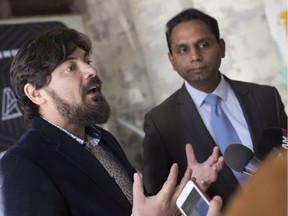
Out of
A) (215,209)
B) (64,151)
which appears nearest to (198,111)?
(64,151)

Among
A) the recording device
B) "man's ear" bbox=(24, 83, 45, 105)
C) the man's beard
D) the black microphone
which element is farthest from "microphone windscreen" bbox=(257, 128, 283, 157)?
"man's ear" bbox=(24, 83, 45, 105)

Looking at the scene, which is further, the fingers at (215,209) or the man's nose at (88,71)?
the man's nose at (88,71)

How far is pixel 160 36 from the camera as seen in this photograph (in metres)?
3.32

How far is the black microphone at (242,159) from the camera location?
3.13 ft

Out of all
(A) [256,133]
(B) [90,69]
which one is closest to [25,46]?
(B) [90,69]

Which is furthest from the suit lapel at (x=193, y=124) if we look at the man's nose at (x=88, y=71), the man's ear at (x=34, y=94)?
the man's ear at (x=34, y=94)

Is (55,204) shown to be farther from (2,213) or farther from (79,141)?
(79,141)

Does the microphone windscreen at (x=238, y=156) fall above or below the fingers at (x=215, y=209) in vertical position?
below

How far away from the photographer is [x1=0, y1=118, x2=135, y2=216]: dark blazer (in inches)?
40.8

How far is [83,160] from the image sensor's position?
1.22 metres

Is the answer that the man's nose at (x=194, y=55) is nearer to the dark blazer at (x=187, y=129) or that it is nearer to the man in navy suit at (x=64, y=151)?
the dark blazer at (x=187, y=129)

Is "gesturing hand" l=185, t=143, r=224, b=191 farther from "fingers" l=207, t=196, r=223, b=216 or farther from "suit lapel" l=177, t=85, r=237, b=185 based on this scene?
"fingers" l=207, t=196, r=223, b=216

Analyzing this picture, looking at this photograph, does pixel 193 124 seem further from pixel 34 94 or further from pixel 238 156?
pixel 34 94

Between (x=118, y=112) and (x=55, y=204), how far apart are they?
2.89m
